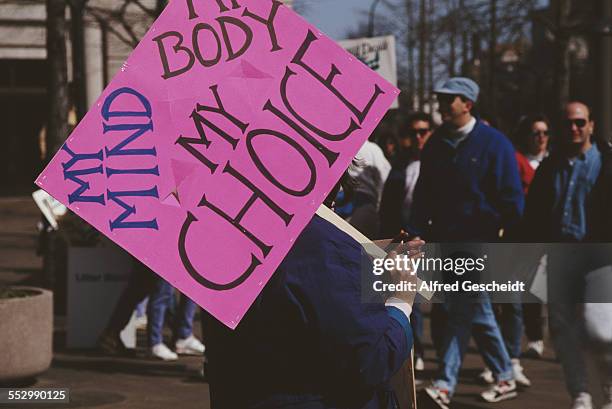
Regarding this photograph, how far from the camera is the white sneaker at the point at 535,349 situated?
9164mm

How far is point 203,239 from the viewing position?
288 centimetres

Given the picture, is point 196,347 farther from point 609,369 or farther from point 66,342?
point 609,369

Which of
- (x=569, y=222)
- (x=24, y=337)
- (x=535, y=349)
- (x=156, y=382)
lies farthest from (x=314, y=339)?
(x=535, y=349)

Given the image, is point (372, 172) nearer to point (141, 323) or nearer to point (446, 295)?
point (446, 295)

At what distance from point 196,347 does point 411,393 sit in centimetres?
597

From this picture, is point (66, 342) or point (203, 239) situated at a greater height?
point (203, 239)

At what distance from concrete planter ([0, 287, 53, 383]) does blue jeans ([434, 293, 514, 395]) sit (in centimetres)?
246

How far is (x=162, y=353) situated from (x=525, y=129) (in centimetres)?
327

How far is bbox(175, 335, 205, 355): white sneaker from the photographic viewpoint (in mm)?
9156

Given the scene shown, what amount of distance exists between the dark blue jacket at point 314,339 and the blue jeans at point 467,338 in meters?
4.25

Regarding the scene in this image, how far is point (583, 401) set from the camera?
20.7ft

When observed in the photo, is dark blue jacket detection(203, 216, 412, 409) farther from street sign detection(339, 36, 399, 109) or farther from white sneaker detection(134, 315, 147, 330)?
street sign detection(339, 36, 399, 109)

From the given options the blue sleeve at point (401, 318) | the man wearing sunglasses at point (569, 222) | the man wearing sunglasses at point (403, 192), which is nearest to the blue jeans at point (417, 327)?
the man wearing sunglasses at point (403, 192)

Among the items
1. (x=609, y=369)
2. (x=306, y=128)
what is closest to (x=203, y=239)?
(x=306, y=128)
